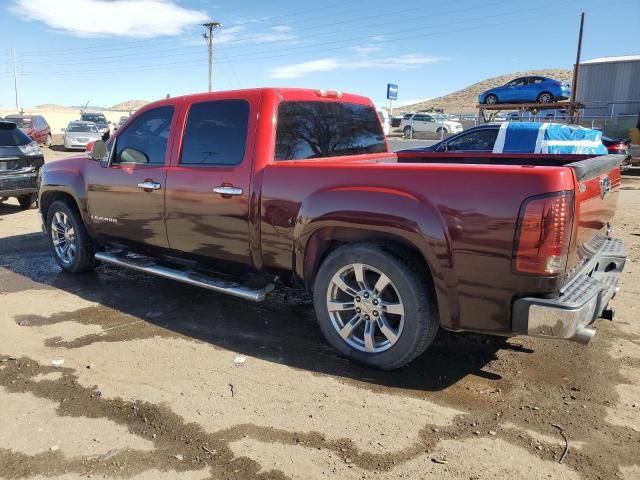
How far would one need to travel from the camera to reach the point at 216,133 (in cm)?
446

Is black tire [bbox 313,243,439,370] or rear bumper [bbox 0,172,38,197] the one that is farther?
rear bumper [bbox 0,172,38,197]

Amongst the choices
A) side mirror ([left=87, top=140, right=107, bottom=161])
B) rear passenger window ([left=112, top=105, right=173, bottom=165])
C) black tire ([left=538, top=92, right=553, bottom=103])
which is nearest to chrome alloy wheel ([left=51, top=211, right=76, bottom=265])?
side mirror ([left=87, top=140, right=107, bottom=161])

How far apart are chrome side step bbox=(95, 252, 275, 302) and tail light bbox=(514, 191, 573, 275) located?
A: 6.68ft

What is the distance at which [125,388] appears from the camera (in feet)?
11.6

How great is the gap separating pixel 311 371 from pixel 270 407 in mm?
538

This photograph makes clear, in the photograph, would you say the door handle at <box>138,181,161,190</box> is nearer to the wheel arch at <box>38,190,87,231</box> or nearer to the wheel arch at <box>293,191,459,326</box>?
the wheel arch at <box>38,190,87,231</box>

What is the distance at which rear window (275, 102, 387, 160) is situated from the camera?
14.0ft

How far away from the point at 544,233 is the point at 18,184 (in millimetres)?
9370

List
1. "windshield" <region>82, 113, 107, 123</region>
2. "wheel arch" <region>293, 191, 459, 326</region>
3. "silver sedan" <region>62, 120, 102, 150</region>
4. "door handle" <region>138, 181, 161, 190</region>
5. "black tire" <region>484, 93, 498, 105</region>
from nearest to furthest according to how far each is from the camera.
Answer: "wheel arch" <region>293, 191, 459, 326</region> → "door handle" <region>138, 181, 161, 190</region> → "silver sedan" <region>62, 120, 102, 150</region> → "black tire" <region>484, 93, 498, 105</region> → "windshield" <region>82, 113, 107, 123</region>

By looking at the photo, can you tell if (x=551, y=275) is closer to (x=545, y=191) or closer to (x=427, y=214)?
(x=545, y=191)

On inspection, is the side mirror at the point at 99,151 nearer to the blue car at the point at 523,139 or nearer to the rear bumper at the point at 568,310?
the rear bumper at the point at 568,310

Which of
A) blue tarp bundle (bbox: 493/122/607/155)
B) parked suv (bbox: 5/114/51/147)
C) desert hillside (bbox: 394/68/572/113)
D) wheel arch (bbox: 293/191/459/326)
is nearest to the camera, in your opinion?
wheel arch (bbox: 293/191/459/326)

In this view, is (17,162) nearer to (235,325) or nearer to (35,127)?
(235,325)

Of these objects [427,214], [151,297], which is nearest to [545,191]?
[427,214]
